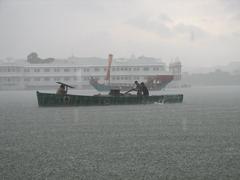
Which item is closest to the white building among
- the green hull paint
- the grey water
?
the green hull paint

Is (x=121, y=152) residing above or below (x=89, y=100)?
below

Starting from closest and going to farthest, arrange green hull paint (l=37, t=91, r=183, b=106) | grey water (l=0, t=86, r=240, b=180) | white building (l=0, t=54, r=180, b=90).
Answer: grey water (l=0, t=86, r=240, b=180), green hull paint (l=37, t=91, r=183, b=106), white building (l=0, t=54, r=180, b=90)

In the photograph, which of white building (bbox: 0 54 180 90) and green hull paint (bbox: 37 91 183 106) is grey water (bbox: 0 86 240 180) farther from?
white building (bbox: 0 54 180 90)

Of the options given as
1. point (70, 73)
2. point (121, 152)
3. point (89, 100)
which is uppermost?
point (70, 73)

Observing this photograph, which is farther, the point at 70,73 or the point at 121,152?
the point at 70,73

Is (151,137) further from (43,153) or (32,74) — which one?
(32,74)

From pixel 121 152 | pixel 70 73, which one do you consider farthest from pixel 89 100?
pixel 70 73

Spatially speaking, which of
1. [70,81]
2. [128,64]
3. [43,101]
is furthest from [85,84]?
[43,101]

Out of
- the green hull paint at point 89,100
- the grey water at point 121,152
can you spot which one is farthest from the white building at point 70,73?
the grey water at point 121,152

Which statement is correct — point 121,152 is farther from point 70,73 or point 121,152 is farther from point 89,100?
point 70,73

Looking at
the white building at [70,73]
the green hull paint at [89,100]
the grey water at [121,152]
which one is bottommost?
the grey water at [121,152]

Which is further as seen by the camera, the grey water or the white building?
the white building

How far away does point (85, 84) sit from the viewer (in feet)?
205

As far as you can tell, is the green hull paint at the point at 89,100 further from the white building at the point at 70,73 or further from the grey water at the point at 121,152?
the white building at the point at 70,73
